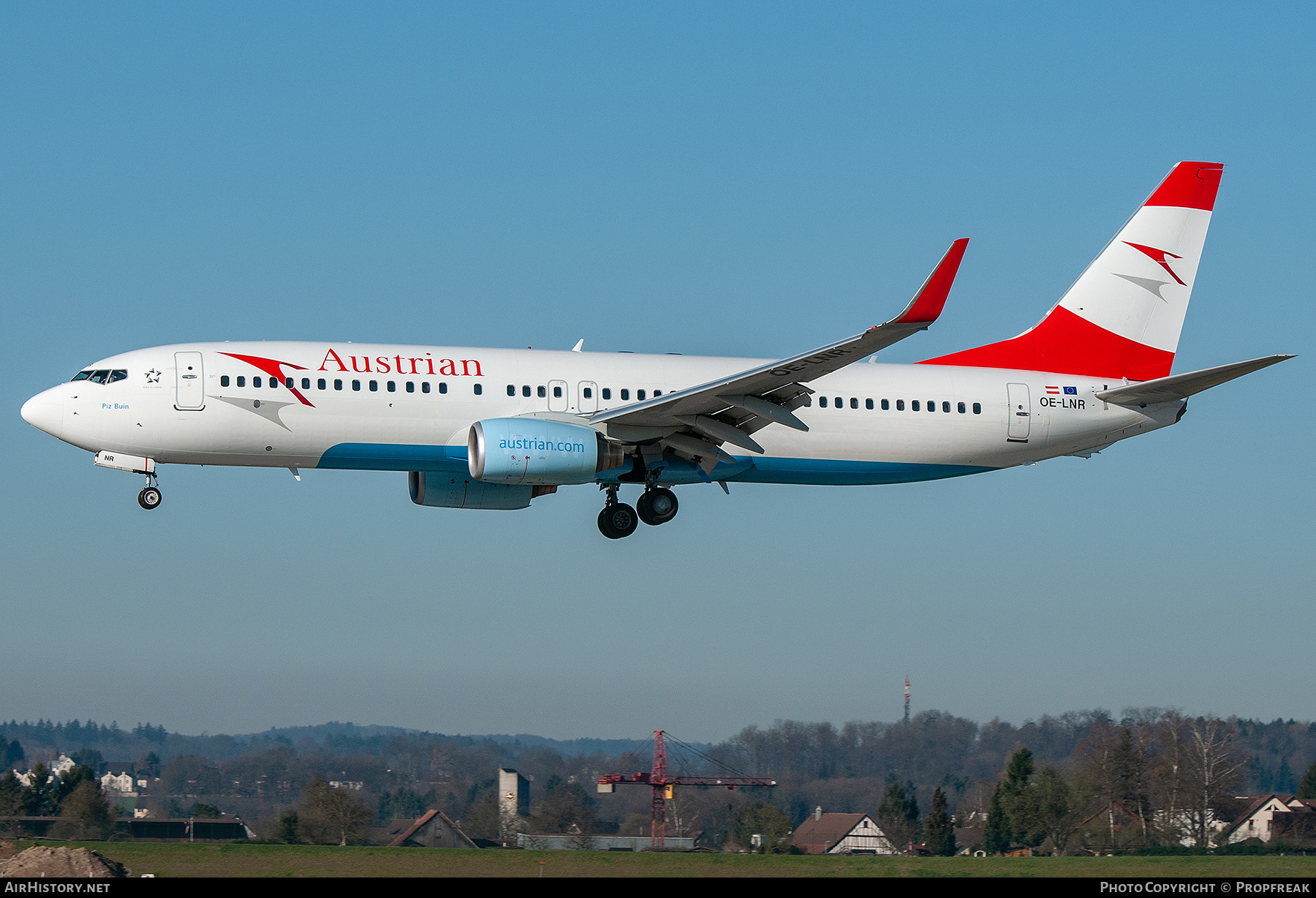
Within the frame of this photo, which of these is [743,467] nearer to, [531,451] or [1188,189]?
[531,451]

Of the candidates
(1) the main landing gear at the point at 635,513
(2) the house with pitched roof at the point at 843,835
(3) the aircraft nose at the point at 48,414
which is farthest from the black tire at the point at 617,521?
(3) the aircraft nose at the point at 48,414

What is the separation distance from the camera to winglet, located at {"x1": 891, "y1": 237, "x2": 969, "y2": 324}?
2955cm

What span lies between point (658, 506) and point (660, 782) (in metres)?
15.9

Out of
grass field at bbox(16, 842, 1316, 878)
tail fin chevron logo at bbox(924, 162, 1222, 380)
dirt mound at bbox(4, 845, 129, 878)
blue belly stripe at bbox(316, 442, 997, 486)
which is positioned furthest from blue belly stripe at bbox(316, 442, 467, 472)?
tail fin chevron logo at bbox(924, 162, 1222, 380)

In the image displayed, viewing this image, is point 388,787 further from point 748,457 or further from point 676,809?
point 748,457

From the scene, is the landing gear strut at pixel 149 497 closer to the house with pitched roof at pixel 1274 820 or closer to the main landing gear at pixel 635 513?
the main landing gear at pixel 635 513

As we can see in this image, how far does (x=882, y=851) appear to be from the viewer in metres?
42.4

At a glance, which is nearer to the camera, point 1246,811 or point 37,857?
point 37,857

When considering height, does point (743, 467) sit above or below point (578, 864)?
→ above

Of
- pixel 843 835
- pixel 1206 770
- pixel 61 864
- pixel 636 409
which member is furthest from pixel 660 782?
pixel 61 864

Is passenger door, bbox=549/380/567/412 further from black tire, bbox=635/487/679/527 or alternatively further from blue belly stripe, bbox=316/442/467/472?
black tire, bbox=635/487/679/527

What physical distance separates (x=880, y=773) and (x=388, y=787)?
23.2 metres

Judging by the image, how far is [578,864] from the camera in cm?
2655
